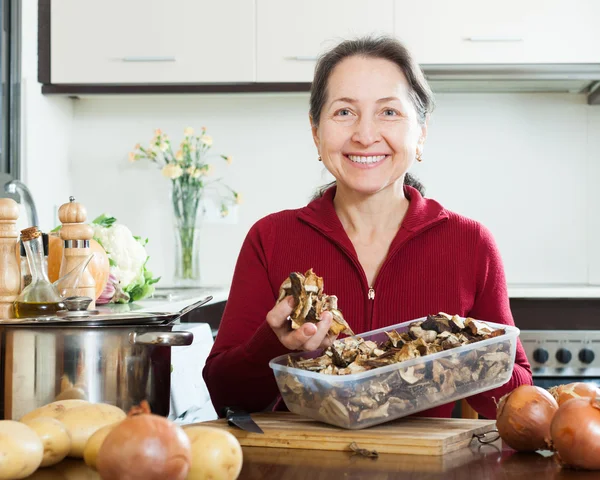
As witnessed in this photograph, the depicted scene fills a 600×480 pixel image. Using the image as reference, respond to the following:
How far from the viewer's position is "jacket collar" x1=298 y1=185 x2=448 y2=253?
1.51 m

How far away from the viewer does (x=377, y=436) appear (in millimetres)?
917

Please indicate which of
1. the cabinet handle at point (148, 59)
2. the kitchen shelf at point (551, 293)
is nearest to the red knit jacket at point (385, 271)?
the kitchen shelf at point (551, 293)

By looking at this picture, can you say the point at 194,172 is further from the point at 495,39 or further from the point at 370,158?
the point at 370,158

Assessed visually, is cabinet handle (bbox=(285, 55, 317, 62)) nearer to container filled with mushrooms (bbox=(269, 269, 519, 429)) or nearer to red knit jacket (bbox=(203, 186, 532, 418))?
red knit jacket (bbox=(203, 186, 532, 418))

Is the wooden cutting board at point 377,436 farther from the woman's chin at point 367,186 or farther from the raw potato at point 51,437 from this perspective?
the woman's chin at point 367,186

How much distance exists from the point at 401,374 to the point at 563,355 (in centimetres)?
180

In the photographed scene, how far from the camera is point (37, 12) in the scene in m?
2.95

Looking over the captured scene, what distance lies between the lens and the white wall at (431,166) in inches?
122

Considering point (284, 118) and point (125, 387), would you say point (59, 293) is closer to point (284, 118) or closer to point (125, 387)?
point (125, 387)

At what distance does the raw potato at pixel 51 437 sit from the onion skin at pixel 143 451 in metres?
0.18

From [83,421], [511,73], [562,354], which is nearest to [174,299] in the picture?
[562,354]

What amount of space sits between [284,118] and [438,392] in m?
2.36

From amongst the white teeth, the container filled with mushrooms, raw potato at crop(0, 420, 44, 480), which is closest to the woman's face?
the white teeth

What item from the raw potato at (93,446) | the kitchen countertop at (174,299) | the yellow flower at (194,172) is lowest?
the raw potato at (93,446)
